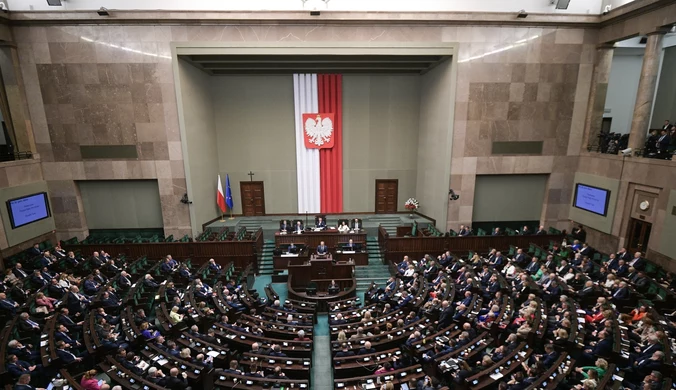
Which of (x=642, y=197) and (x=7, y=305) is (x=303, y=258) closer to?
(x=7, y=305)

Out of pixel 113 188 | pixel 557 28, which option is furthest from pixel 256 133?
pixel 557 28

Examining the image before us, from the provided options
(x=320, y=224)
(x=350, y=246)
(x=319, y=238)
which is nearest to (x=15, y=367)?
Result: (x=319, y=238)

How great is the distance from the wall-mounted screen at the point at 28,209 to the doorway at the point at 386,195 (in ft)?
50.8

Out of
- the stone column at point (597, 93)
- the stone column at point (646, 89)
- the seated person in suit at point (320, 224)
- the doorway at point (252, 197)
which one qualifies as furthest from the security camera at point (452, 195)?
the doorway at point (252, 197)

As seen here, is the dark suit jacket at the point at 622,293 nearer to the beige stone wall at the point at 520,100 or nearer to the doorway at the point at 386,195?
the beige stone wall at the point at 520,100

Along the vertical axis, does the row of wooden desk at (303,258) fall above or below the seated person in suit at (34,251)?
below

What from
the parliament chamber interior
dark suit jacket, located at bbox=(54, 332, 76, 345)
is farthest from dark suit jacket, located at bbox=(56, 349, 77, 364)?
dark suit jacket, located at bbox=(54, 332, 76, 345)

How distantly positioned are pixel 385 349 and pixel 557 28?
14.8 meters

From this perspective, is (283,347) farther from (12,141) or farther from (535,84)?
(12,141)

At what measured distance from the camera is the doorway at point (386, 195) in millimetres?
18781

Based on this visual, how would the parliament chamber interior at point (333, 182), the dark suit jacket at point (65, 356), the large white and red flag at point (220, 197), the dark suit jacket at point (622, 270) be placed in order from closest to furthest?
the dark suit jacket at point (65, 356), the parliament chamber interior at point (333, 182), the dark suit jacket at point (622, 270), the large white and red flag at point (220, 197)

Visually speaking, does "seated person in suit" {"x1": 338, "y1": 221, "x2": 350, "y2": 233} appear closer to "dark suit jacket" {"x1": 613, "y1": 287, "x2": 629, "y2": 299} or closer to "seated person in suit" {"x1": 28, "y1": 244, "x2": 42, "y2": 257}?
"dark suit jacket" {"x1": 613, "y1": 287, "x2": 629, "y2": 299}

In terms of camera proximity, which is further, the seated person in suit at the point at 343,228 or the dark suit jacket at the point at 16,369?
the seated person in suit at the point at 343,228

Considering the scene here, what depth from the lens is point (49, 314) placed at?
8844 millimetres
